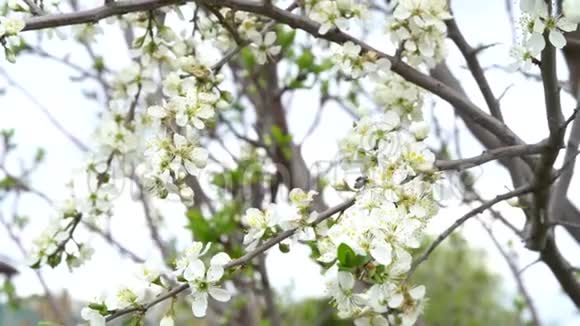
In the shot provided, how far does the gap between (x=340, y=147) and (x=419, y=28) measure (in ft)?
0.92

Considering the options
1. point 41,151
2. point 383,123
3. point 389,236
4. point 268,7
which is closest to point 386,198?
point 389,236

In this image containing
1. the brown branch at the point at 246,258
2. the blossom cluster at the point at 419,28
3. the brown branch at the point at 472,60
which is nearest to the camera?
the brown branch at the point at 246,258

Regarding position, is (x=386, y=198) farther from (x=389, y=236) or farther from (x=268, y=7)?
(x=268, y=7)

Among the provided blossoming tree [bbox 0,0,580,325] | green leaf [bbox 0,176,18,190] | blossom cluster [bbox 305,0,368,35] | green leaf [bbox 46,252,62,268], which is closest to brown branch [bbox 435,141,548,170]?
blossoming tree [bbox 0,0,580,325]

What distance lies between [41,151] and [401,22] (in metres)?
2.26

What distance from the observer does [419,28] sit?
1.53 meters

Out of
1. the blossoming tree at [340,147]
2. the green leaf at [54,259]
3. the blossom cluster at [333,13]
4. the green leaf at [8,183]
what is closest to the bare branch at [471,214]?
the blossoming tree at [340,147]

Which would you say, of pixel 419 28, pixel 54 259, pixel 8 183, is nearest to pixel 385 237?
pixel 419 28

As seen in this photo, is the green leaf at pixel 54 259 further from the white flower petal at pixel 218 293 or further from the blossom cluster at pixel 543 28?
the blossom cluster at pixel 543 28

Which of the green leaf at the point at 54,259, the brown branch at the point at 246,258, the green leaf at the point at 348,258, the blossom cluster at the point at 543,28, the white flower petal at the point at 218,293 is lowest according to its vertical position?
the green leaf at the point at 348,258

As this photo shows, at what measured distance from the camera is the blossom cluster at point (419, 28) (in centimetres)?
149

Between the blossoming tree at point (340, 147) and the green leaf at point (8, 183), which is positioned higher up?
the green leaf at point (8, 183)

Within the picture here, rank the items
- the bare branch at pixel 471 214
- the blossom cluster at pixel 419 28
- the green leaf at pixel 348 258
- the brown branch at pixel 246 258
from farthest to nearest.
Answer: the blossom cluster at pixel 419 28 < the bare branch at pixel 471 214 < the brown branch at pixel 246 258 < the green leaf at pixel 348 258

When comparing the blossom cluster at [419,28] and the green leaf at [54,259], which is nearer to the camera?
the blossom cluster at [419,28]
